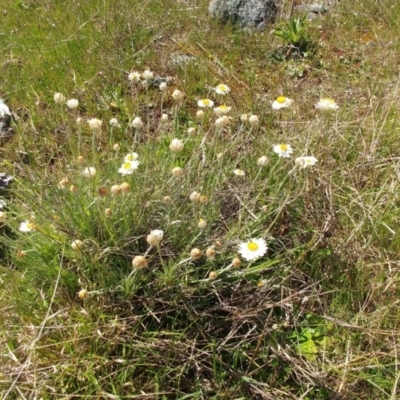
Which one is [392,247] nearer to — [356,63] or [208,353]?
[208,353]

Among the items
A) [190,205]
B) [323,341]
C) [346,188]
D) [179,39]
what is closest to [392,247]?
[346,188]

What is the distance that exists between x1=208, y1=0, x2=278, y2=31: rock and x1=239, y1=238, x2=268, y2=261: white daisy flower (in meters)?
2.38

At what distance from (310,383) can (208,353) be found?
0.33m

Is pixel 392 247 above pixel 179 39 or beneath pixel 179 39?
beneath

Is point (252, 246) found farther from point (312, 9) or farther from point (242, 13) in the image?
point (312, 9)

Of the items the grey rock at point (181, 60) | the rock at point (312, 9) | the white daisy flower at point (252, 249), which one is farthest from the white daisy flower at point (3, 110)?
the rock at point (312, 9)

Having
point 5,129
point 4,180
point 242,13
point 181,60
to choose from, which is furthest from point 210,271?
point 242,13

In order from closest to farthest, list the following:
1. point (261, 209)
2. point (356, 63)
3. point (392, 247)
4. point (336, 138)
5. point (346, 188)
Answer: point (261, 209) → point (392, 247) → point (346, 188) → point (336, 138) → point (356, 63)

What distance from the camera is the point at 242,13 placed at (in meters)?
3.52

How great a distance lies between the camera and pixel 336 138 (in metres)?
2.29

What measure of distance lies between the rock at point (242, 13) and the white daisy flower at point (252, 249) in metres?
2.38

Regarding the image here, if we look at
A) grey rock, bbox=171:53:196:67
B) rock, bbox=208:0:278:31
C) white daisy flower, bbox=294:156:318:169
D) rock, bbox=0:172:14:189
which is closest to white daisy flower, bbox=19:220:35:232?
rock, bbox=0:172:14:189

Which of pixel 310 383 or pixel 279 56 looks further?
pixel 279 56

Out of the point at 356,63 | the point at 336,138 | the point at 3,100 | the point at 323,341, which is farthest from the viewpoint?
the point at 356,63
